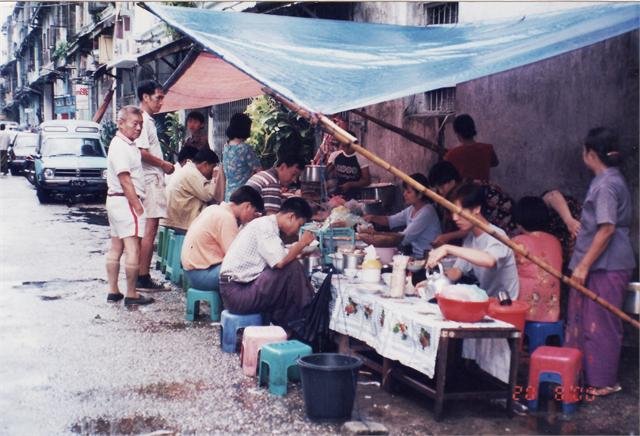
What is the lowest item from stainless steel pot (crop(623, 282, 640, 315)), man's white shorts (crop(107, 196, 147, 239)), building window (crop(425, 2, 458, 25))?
stainless steel pot (crop(623, 282, 640, 315))

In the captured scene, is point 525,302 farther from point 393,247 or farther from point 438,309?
point 393,247

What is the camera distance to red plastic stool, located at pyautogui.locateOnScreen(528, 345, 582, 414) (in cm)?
526

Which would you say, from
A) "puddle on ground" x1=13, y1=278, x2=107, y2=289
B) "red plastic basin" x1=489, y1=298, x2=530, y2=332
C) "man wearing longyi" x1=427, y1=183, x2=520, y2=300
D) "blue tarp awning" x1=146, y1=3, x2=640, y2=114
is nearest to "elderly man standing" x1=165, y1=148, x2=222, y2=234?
"puddle on ground" x1=13, y1=278, x2=107, y2=289

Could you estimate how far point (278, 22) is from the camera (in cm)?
806

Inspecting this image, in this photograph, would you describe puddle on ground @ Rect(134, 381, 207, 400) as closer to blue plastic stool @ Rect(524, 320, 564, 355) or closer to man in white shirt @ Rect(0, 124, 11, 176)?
blue plastic stool @ Rect(524, 320, 564, 355)

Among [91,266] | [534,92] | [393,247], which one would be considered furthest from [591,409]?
[91,266]

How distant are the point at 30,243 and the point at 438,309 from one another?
Result: 382 inches

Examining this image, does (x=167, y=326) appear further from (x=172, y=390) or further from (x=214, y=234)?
(x=172, y=390)

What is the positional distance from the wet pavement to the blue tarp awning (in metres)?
2.17

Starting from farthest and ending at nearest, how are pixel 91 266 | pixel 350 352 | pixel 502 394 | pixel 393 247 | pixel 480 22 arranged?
pixel 91 266 → pixel 480 22 → pixel 393 247 → pixel 350 352 → pixel 502 394

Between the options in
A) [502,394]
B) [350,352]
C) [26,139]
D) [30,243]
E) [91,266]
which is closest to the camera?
[502,394]

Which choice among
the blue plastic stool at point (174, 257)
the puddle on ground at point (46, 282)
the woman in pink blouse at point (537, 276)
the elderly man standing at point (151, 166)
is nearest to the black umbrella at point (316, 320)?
the woman in pink blouse at point (537, 276)

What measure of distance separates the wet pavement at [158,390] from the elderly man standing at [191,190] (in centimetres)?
103

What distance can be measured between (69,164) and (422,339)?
1669 cm
